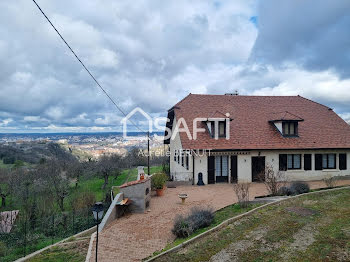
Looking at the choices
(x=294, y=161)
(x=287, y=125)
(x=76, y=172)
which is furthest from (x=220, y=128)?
(x=76, y=172)

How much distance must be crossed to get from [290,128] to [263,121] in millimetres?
2168

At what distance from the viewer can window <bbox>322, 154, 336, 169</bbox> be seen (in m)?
18.8

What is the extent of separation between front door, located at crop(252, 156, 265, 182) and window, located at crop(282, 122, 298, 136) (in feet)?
10.2

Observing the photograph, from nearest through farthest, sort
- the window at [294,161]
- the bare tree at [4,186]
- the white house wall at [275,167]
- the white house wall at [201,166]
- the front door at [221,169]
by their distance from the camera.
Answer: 1. the white house wall at [201,166]
2. the white house wall at [275,167]
3. the front door at [221,169]
4. the window at [294,161]
5. the bare tree at [4,186]

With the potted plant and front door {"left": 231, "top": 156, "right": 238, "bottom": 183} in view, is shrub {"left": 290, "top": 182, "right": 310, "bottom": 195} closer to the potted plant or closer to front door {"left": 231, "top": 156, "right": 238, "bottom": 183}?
front door {"left": 231, "top": 156, "right": 238, "bottom": 183}

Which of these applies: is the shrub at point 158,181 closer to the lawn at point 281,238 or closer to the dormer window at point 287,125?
the lawn at point 281,238

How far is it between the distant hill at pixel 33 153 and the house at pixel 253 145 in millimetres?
30042

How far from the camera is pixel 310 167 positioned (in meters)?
18.7

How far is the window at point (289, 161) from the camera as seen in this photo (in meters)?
18.5

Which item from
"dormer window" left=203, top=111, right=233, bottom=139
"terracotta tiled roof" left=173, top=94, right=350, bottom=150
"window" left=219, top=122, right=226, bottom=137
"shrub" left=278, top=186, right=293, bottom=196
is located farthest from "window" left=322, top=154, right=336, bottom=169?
"shrub" left=278, top=186, right=293, bottom=196

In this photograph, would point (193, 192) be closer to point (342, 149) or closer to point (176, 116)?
point (176, 116)

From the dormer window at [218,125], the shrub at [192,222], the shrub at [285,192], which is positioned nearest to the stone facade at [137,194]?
the shrub at [192,222]

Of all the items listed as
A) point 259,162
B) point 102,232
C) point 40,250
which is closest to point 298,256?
point 102,232

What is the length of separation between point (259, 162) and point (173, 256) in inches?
519
